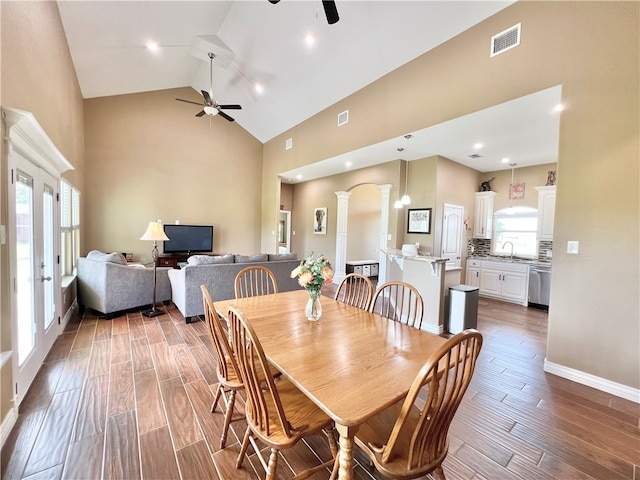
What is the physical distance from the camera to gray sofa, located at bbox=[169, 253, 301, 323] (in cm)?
382

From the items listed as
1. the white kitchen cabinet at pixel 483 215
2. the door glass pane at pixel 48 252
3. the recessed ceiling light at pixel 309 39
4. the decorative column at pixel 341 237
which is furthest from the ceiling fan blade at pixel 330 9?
the white kitchen cabinet at pixel 483 215

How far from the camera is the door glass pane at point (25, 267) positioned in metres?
2.12

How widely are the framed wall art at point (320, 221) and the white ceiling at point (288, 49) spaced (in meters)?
2.13

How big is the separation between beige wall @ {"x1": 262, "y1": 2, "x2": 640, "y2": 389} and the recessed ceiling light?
2.06 m

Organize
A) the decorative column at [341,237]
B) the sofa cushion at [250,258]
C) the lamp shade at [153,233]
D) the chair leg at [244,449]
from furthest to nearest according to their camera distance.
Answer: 1. the decorative column at [341,237]
2. the sofa cushion at [250,258]
3. the lamp shade at [153,233]
4. the chair leg at [244,449]

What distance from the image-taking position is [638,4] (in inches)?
87.7

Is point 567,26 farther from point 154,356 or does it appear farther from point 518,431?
point 154,356

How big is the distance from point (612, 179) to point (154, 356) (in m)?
4.73

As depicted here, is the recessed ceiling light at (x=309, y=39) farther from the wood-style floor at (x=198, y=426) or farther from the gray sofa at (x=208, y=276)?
the wood-style floor at (x=198, y=426)

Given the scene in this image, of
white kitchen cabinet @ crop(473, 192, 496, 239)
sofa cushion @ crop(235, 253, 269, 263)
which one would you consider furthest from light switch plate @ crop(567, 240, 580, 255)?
sofa cushion @ crop(235, 253, 269, 263)

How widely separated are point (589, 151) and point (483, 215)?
3643 mm

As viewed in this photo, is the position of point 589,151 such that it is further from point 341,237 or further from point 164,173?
point 164,173

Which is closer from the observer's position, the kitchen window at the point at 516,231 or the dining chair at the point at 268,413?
the dining chair at the point at 268,413

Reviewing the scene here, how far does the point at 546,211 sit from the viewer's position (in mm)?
5195
